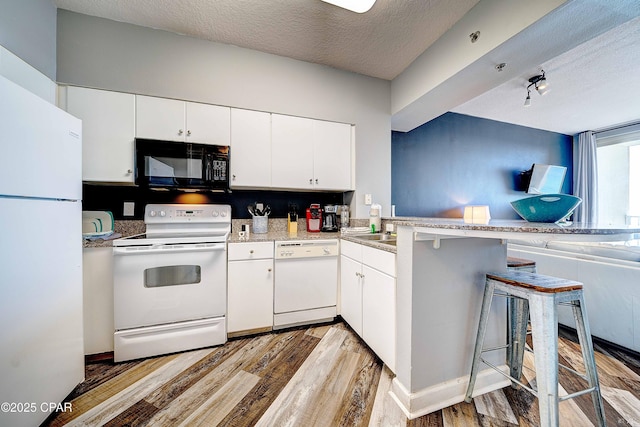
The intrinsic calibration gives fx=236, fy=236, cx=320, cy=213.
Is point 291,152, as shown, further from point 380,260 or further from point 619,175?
point 619,175

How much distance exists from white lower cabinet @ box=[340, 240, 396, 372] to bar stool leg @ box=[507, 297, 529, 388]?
0.69m

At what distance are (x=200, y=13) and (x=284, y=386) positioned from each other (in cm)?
275

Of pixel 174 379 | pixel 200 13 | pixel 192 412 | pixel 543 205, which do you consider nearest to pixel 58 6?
pixel 200 13

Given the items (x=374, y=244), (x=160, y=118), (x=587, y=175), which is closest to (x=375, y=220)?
(x=374, y=244)

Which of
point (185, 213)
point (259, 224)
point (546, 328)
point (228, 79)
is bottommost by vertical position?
point (546, 328)

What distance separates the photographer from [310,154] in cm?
243

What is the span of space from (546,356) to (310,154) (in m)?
2.15

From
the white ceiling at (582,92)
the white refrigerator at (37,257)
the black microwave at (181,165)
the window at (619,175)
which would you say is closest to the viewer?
the white refrigerator at (37,257)

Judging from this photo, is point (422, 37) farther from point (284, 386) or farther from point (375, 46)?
point (284, 386)

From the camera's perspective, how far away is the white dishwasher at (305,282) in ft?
6.89

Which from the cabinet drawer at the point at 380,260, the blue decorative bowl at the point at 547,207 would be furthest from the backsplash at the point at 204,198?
the blue decorative bowl at the point at 547,207

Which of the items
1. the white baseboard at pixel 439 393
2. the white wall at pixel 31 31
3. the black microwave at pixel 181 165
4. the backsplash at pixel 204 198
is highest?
the white wall at pixel 31 31

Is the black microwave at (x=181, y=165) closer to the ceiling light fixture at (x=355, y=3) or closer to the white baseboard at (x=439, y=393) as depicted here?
the ceiling light fixture at (x=355, y=3)

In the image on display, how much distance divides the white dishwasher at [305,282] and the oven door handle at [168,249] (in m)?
0.51
